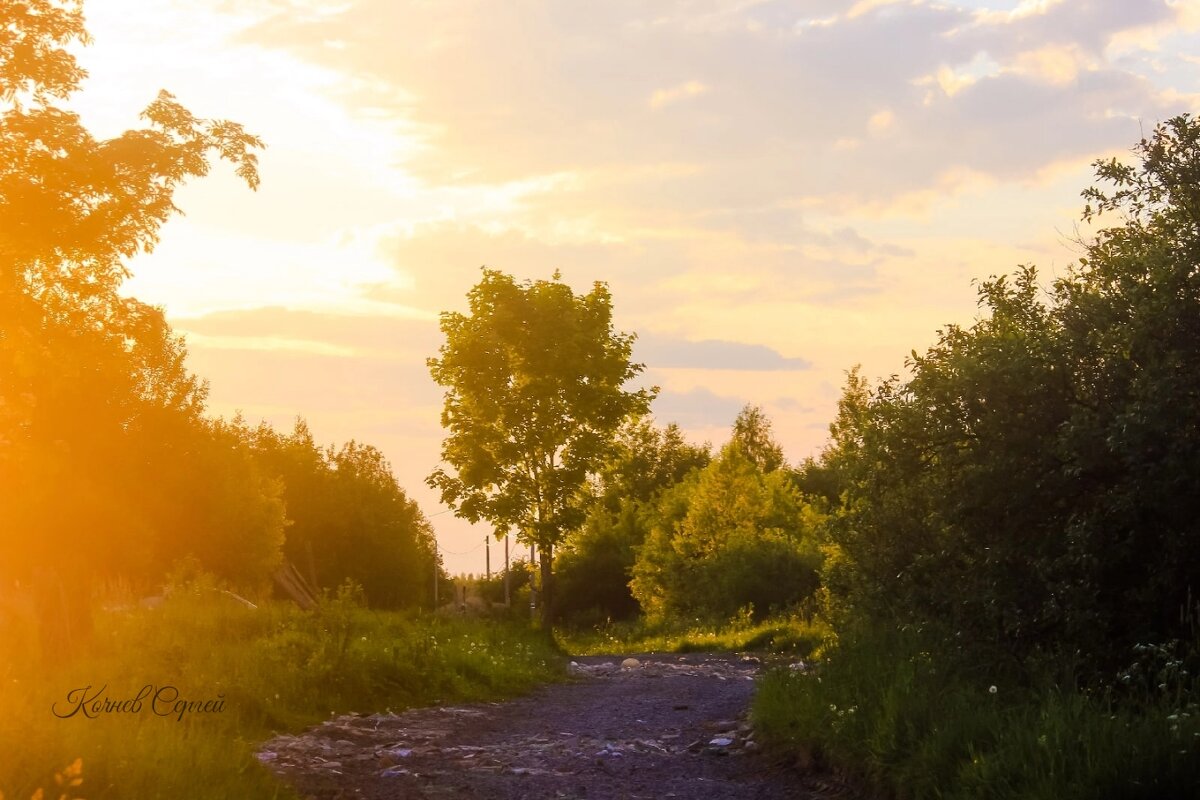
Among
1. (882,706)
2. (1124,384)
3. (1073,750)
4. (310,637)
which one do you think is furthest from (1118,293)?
(310,637)

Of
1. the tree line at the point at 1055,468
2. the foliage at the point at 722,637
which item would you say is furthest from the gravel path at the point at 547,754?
the foliage at the point at 722,637

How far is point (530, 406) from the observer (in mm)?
38844

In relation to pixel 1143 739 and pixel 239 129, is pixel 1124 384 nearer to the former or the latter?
pixel 1143 739

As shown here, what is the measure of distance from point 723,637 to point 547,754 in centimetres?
2432

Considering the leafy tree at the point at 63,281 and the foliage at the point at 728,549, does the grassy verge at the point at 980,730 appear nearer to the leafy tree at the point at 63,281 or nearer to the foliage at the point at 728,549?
the leafy tree at the point at 63,281

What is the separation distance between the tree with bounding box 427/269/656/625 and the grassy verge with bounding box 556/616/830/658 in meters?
4.51

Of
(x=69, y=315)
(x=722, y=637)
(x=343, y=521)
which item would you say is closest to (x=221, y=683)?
(x=69, y=315)

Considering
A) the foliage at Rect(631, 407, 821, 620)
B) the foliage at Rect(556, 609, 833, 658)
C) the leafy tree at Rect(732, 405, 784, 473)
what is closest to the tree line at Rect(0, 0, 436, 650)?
the foliage at Rect(556, 609, 833, 658)

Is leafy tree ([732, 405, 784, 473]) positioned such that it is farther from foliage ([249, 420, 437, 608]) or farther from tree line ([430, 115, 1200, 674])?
tree line ([430, 115, 1200, 674])

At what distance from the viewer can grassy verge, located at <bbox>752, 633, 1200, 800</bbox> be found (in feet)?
24.3

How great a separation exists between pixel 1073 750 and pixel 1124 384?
176 inches

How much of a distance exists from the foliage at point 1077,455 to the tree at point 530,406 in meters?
25.3

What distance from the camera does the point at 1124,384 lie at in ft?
35.6

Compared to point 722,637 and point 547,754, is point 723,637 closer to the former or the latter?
point 722,637
